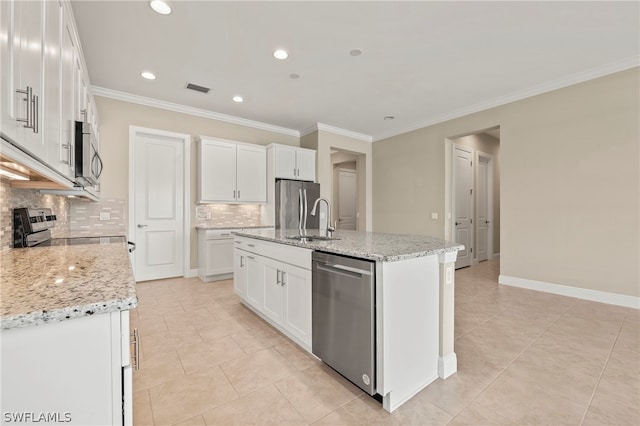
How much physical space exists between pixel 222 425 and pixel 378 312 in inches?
39.6

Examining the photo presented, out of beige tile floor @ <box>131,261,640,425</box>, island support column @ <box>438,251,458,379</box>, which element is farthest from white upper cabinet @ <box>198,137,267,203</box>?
island support column @ <box>438,251,458,379</box>

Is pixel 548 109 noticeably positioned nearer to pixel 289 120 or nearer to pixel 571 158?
pixel 571 158

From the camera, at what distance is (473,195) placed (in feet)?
19.8

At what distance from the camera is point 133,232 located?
4227mm

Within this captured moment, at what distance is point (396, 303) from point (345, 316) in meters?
0.33

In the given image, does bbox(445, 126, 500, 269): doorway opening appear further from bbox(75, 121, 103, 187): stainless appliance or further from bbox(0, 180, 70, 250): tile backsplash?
bbox(0, 180, 70, 250): tile backsplash

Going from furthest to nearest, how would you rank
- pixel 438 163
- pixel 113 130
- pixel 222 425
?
pixel 438 163, pixel 113 130, pixel 222 425

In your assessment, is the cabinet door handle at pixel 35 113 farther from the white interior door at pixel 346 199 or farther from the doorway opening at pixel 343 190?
the white interior door at pixel 346 199

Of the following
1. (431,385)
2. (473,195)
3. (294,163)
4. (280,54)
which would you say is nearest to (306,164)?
(294,163)

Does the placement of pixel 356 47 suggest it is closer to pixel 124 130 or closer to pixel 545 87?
pixel 545 87

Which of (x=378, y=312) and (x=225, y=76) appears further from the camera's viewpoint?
(x=225, y=76)

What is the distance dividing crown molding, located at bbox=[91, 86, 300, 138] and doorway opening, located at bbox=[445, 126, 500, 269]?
3.33m

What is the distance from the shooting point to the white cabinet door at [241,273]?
3035 millimetres

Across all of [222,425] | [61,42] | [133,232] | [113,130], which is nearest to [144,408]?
[222,425]
